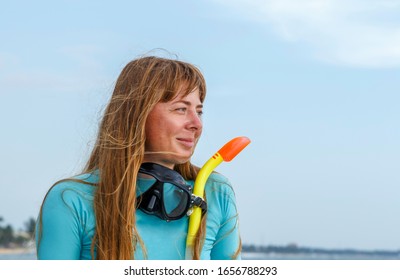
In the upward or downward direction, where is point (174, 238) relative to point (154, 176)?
downward

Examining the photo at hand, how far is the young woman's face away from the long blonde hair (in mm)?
47

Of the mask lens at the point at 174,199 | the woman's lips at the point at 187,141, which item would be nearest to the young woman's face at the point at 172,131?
the woman's lips at the point at 187,141

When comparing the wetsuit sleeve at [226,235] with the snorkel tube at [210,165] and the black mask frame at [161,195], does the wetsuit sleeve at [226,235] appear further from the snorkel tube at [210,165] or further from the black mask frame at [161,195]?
the black mask frame at [161,195]

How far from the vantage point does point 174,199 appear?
3.32 meters

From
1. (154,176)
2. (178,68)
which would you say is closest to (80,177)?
(154,176)

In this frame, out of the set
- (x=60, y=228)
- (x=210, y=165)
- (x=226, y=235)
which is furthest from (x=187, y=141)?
(x=60, y=228)

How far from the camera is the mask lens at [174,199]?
329 centimetres

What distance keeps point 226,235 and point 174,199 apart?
0.45 meters

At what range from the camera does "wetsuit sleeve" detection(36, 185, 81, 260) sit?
3193 mm

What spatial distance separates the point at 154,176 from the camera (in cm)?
328

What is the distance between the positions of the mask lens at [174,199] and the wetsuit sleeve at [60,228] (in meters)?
0.48

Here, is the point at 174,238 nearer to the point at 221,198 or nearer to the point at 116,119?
the point at 221,198

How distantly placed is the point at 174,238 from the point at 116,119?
0.75m
